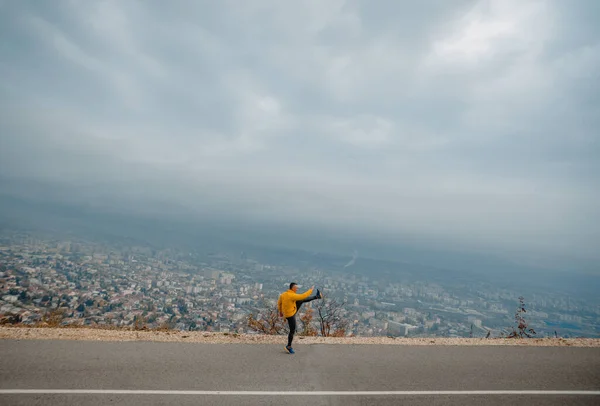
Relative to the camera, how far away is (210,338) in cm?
806

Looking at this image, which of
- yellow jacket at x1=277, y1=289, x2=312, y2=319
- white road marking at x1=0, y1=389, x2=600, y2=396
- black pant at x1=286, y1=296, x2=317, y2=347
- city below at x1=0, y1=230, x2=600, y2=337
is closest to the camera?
white road marking at x1=0, y1=389, x2=600, y2=396

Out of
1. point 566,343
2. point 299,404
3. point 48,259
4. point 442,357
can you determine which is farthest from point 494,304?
point 48,259

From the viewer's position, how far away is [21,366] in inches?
226

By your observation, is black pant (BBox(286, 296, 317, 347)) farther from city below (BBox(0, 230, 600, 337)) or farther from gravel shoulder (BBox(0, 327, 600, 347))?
city below (BBox(0, 230, 600, 337))

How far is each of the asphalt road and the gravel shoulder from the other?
42 centimetres

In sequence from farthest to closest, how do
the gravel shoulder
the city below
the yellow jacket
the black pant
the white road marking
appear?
the city below < the gravel shoulder < the yellow jacket < the black pant < the white road marking

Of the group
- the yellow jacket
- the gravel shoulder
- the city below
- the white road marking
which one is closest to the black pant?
the yellow jacket

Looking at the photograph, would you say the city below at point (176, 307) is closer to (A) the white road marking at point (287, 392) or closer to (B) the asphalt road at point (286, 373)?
(B) the asphalt road at point (286, 373)

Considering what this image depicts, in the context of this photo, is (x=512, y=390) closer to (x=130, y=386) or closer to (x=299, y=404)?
(x=299, y=404)

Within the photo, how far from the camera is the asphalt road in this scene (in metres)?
5.11

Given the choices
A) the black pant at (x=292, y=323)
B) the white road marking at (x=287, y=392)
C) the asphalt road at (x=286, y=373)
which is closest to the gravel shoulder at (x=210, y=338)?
the asphalt road at (x=286, y=373)

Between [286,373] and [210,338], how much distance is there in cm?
297

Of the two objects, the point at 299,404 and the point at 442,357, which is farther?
the point at 442,357

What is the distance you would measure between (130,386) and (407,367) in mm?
5680
